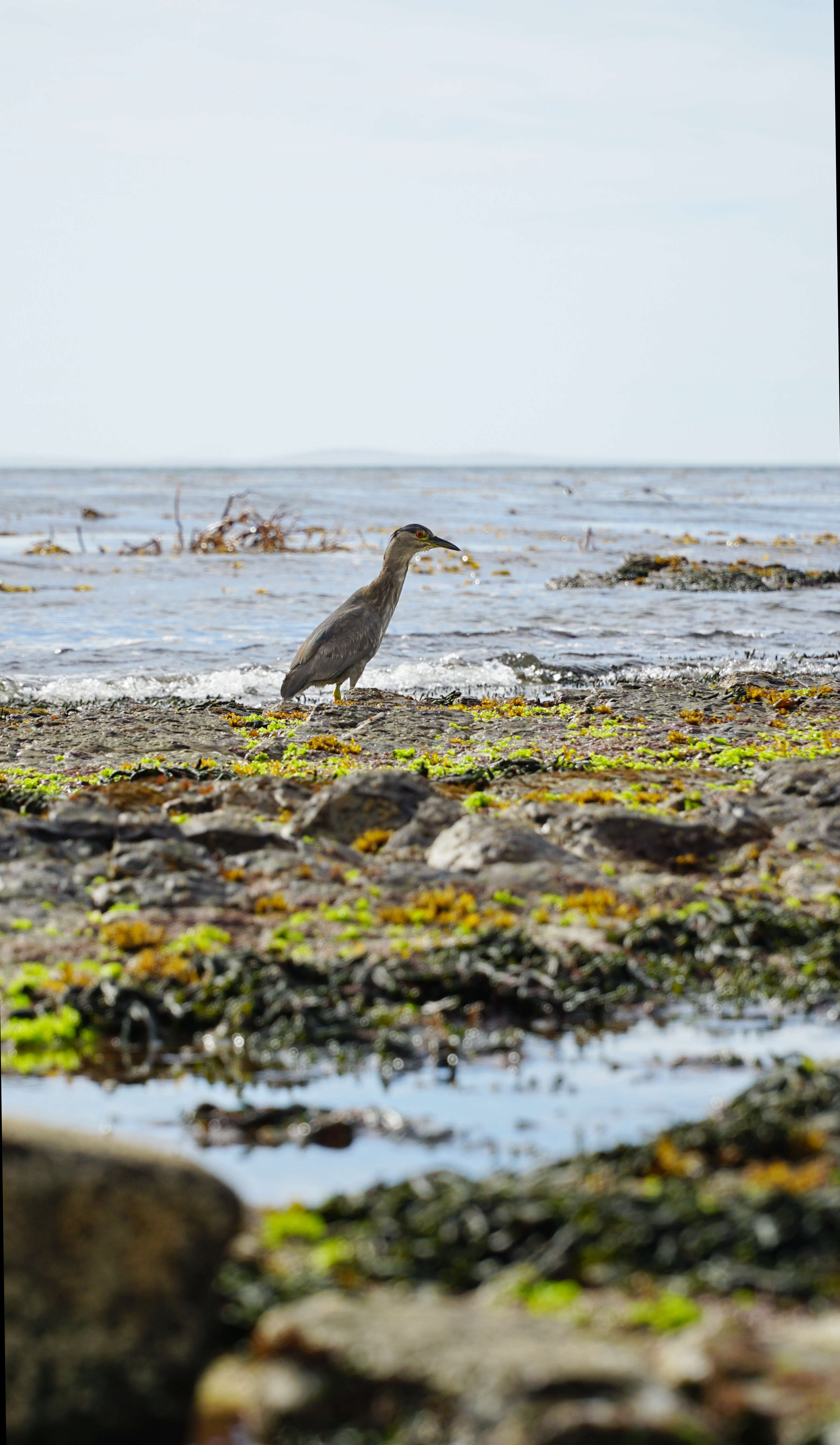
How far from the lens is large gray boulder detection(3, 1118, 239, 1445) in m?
2.40

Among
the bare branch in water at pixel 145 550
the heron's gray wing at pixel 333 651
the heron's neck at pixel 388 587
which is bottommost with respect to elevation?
the heron's gray wing at pixel 333 651

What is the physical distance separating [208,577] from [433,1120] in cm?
2139

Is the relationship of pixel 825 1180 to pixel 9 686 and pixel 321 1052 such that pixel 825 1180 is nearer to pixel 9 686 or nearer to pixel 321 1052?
pixel 321 1052

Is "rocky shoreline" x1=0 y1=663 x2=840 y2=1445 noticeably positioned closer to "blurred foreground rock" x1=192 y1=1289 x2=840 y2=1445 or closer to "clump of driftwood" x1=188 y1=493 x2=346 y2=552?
"blurred foreground rock" x1=192 y1=1289 x2=840 y2=1445

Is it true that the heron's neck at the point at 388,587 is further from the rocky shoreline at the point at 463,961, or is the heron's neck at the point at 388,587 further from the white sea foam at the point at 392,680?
the rocky shoreline at the point at 463,961

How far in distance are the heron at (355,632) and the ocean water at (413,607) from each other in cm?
96

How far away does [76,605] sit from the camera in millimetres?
19719

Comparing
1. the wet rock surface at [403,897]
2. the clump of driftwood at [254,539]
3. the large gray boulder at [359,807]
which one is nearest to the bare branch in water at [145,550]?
the clump of driftwood at [254,539]

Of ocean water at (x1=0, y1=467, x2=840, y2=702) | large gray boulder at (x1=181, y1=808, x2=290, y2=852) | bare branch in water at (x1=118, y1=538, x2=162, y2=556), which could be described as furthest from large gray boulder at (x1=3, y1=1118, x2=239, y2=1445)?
bare branch in water at (x1=118, y1=538, x2=162, y2=556)

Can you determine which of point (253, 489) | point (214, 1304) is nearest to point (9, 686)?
point (214, 1304)

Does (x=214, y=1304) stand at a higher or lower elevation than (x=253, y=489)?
lower

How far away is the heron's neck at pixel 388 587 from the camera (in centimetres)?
1222

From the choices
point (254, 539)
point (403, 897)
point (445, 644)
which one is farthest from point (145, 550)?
point (403, 897)

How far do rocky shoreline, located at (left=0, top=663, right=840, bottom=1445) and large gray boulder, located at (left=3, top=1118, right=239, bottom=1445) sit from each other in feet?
0.34
